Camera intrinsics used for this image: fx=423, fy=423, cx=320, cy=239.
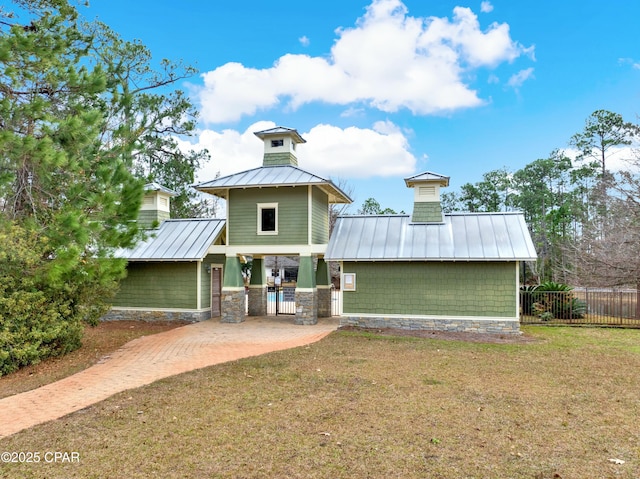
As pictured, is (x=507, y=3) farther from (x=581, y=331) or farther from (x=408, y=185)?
(x=581, y=331)

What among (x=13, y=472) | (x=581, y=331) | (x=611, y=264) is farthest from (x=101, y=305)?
(x=611, y=264)

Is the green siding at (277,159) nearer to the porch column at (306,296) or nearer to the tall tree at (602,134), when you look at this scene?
the porch column at (306,296)

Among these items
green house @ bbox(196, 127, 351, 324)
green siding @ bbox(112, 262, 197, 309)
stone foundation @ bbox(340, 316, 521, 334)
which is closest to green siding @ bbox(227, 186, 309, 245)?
green house @ bbox(196, 127, 351, 324)

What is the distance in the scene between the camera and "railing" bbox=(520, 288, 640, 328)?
15352 millimetres

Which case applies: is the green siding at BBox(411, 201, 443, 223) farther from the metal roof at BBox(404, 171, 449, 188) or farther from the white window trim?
the white window trim

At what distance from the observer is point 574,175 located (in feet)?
112

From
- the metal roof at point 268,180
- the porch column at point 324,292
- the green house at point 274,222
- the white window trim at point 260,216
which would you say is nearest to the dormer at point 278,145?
the green house at point 274,222

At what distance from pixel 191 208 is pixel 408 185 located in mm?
16905

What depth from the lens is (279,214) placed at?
48.3 feet

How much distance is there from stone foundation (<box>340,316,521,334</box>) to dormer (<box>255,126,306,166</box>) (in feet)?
20.9

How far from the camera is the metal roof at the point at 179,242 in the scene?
14.9 m

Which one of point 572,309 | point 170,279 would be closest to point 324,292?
point 170,279

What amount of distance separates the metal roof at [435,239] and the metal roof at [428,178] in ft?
4.12

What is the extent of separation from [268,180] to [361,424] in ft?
33.8
